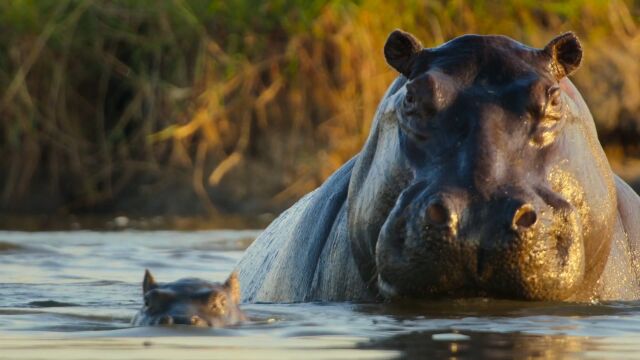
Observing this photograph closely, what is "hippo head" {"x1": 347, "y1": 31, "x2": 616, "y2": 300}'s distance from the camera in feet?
15.4

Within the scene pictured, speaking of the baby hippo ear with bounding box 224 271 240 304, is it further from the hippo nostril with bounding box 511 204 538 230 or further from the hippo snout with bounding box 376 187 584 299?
the hippo nostril with bounding box 511 204 538 230

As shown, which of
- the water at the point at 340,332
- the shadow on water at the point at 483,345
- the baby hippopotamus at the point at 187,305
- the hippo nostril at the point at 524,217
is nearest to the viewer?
the shadow on water at the point at 483,345

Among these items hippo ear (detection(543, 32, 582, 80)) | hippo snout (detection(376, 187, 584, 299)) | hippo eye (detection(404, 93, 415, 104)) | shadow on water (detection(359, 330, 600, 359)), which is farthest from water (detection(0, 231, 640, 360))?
hippo ear (detection(543, 32, 582, 80))

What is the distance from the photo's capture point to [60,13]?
14.5 metres

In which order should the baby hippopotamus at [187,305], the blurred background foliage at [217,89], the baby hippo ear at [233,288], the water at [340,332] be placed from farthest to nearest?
the blurred background foliage at [217,89] < the baby hippo ear at [233,288] < the baby hippopotamus at [187,305] < the water at [340,332]

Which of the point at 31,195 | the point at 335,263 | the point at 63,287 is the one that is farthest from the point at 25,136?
the point at 335,263

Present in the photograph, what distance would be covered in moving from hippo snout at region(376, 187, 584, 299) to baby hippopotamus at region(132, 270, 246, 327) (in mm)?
489

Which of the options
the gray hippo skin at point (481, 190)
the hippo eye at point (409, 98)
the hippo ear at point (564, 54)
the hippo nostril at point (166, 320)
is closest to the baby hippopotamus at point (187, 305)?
the hippo nostril at point (166, 320)

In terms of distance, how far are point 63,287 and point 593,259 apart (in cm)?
301

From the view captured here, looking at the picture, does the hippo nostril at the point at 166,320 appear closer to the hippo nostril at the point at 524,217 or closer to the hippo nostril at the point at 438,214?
the hippo nostril at the point at 438,214

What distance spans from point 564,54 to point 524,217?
842 mm

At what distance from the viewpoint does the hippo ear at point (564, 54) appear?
5250mm

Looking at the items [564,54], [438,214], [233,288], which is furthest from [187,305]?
[564,54]

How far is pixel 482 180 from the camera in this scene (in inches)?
187
